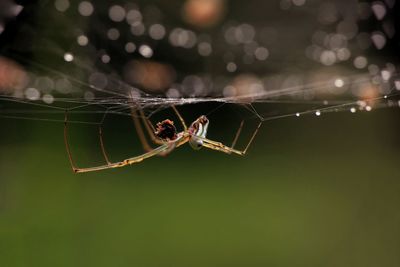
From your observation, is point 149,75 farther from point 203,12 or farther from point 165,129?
point 165,129

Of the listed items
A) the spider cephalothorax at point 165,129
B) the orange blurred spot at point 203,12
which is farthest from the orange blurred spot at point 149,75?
the spider cephalothorax at point 165,129

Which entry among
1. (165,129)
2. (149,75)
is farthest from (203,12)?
(165,129)

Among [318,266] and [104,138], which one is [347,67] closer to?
[318,266]

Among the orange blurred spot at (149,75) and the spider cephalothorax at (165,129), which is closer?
the spider cephalothorax at (165,129)

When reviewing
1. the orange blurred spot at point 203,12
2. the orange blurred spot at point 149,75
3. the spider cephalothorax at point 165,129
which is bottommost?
the spider cephalothorax at point 165,129

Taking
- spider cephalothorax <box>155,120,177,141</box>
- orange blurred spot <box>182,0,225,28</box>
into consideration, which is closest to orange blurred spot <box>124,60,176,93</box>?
orange blurred spot <box>182,0,225,28</box>

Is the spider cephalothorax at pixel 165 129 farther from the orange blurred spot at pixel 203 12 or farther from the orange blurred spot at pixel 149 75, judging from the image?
the orange blurred spot at pixel 203 12

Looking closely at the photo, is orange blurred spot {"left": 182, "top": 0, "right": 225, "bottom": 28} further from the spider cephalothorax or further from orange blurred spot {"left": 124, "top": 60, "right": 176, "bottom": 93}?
the spider cephalothorax

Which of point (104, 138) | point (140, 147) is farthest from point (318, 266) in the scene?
point (104, 138)
